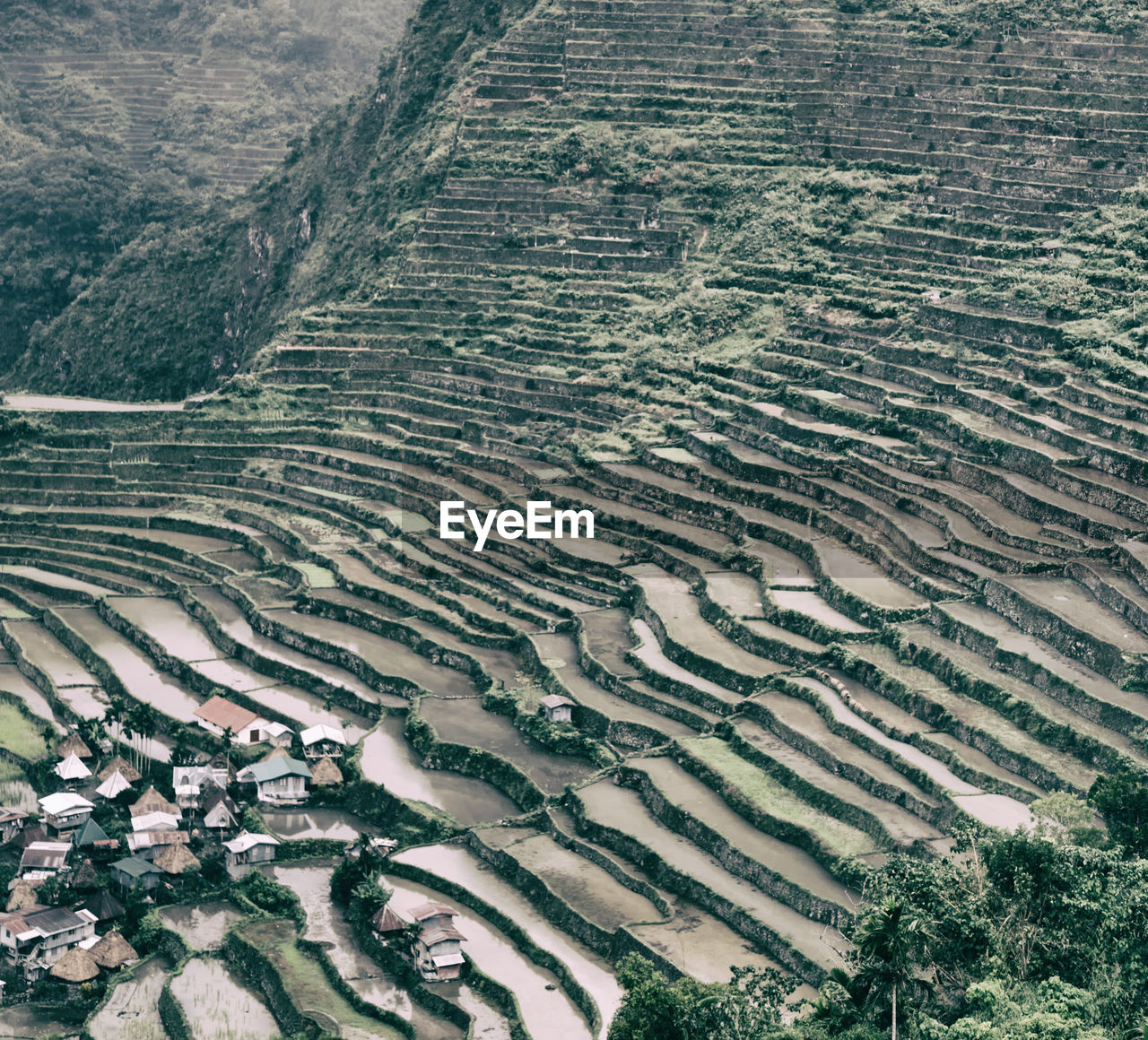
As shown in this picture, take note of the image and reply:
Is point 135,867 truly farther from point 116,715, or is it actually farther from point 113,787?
point 116,715

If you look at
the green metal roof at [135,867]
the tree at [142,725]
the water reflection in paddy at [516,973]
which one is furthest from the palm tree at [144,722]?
the water reflection in paddy at [516,973]

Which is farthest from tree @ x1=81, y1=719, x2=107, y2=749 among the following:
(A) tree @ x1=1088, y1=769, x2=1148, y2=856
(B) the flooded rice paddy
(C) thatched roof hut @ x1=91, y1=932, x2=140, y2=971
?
(A) tree @ x1=1088, y1=769, x2=1148, y2=856

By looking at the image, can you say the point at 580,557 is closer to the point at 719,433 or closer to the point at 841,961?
the point at 719,433

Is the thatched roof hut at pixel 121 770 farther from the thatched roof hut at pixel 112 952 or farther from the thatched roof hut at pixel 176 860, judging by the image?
the thatched roof hut at pixel 112 952

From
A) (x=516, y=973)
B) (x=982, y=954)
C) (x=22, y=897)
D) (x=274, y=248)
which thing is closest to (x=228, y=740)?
(x=22, y=897)

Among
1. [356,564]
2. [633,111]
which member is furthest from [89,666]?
[633,111]

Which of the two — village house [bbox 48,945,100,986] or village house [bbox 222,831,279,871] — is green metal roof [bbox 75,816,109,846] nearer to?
village house [bbox 222,831,279,871]
